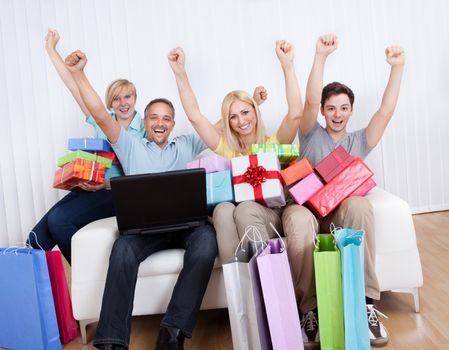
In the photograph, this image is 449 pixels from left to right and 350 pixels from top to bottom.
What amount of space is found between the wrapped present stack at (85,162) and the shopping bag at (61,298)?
435mm

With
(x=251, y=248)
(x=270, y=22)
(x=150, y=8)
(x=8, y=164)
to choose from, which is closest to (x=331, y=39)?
(x=251, y=248)

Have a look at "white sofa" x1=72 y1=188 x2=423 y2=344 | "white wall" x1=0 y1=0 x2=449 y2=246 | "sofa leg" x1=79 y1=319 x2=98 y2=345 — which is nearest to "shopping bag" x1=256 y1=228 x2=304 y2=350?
"white sofa" x1=72 y1=188 x2=423 y2=344

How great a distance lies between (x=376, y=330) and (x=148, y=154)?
4.20ft

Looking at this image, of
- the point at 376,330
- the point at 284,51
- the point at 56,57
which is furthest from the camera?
the point at 56,57

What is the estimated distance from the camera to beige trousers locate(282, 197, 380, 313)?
2.19 meters

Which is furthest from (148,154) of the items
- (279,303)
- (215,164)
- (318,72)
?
(279,303)

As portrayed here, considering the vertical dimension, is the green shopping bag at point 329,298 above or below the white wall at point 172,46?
below

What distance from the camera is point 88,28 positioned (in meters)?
3.69

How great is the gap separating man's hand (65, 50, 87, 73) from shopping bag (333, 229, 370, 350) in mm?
1350

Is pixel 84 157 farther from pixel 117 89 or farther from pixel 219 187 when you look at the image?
pixel 219 187

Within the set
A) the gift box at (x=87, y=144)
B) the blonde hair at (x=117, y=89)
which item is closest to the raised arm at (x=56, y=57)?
the blonde hair at (x=117, y=89)

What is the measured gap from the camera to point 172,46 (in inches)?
146

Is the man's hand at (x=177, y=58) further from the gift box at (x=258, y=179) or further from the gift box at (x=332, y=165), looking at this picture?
the gift box at (x=332, y=165)

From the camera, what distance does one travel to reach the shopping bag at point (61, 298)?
2.36 metres
